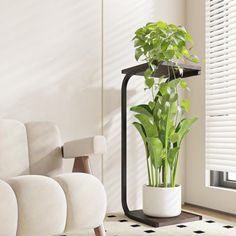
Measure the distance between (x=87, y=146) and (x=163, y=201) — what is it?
77cm

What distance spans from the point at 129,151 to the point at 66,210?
127 cm

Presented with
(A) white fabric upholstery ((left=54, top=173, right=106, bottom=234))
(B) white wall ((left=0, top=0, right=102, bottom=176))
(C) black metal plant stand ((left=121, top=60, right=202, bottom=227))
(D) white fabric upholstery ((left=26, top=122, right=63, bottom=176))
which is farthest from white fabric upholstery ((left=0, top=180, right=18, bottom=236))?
(C) black metal plant stand ((left=121, top=60, right=202, bottom=227))

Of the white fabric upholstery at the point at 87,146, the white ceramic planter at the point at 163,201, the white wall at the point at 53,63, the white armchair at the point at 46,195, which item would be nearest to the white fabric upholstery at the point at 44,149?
the white armchair at the point at 46,195

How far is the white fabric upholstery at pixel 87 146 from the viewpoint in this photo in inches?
61.8

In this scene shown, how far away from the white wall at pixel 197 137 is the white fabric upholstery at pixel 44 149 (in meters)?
1.22

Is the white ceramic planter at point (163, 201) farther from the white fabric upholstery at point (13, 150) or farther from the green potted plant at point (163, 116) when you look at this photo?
the white fabric upholstery at point (13, 150)

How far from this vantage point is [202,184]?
264 cm

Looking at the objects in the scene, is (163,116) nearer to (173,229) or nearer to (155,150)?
(155,150)

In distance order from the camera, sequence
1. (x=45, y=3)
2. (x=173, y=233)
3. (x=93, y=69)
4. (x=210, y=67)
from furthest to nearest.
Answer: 1. (x=210, y=67)
2. (x=93, y=69)
3. (x=45, y=3)
4. (x=173, y=233)

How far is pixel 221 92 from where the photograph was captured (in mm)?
2506

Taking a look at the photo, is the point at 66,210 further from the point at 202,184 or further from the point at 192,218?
the point at 202,184

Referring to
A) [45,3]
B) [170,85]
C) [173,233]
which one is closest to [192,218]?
[173,233]

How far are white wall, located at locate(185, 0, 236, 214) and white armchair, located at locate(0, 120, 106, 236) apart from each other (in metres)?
1.24

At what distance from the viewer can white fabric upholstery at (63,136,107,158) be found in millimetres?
1570
